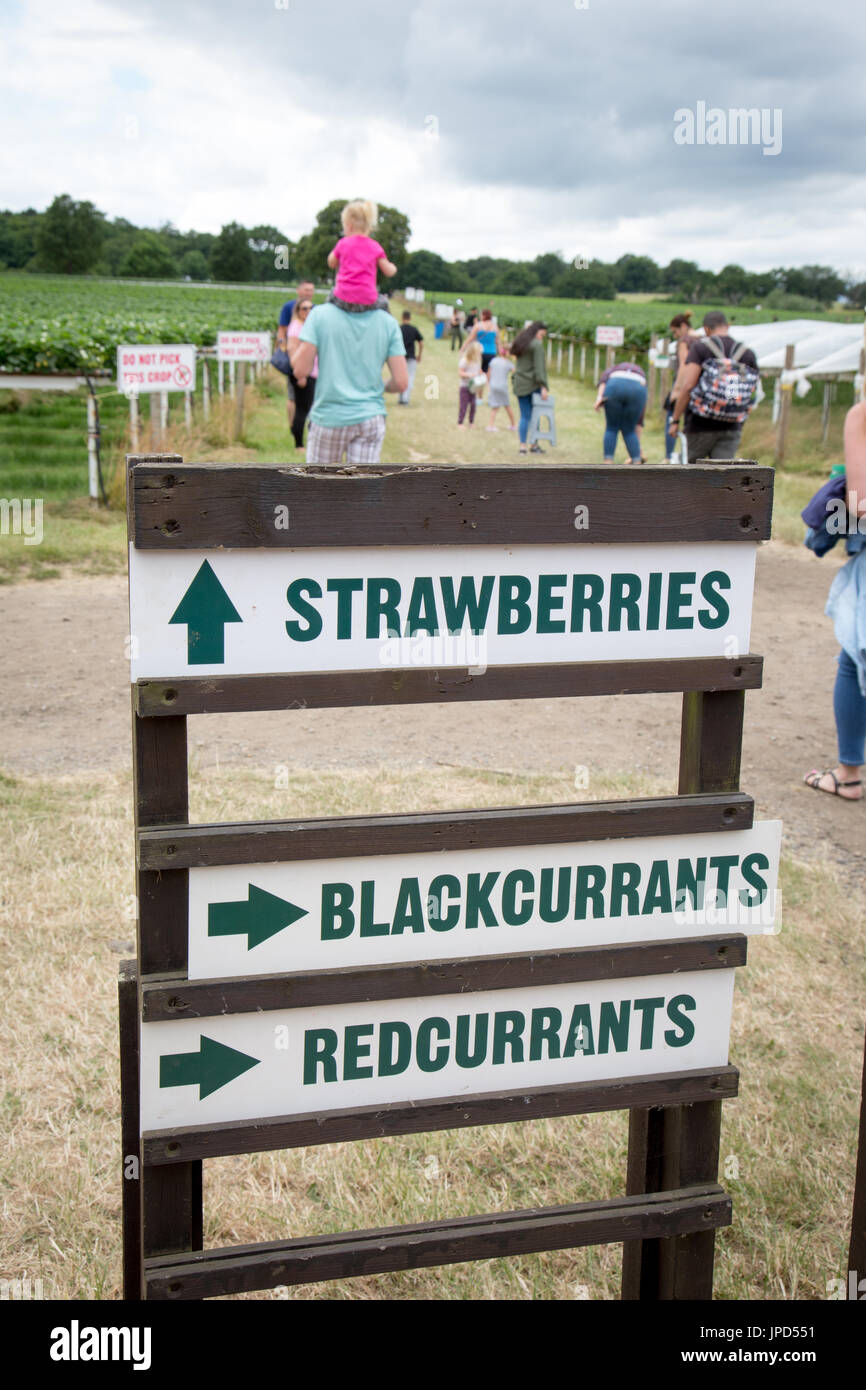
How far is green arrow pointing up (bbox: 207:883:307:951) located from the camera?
1.93 m

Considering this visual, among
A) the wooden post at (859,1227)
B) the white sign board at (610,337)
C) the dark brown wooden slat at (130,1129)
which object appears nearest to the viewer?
the dark brown wooden slat at (130,1129)

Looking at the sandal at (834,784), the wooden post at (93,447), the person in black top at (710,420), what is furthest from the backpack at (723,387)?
the wooden post at (93,447)

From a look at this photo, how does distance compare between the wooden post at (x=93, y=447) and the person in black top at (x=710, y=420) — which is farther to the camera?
the wooden post at (x=93, y=447)

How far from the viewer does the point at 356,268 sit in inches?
259

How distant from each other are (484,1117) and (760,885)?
0.61 m

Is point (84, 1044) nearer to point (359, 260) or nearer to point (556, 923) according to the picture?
point (556, 923)

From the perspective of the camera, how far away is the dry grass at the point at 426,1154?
106 inches

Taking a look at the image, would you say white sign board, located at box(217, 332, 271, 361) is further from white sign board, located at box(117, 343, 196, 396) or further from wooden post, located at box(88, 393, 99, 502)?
wooden post, located at box(88, 393, 99, 502)

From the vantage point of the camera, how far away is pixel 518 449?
1606cm

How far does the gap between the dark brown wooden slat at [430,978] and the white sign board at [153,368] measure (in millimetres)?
9025

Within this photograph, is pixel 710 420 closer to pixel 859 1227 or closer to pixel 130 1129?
pixel 859 1227

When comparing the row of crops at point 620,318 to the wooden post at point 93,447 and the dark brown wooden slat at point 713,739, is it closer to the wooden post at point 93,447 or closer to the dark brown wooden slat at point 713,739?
the wooden post at point 93,447

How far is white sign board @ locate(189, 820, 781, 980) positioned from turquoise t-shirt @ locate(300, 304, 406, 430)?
504 cm

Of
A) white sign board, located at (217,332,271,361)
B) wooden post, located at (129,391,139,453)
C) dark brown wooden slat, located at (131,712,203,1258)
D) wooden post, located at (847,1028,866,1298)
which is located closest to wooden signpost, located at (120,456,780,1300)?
dark brown wooden slat, located at (131,712,203,1258)
